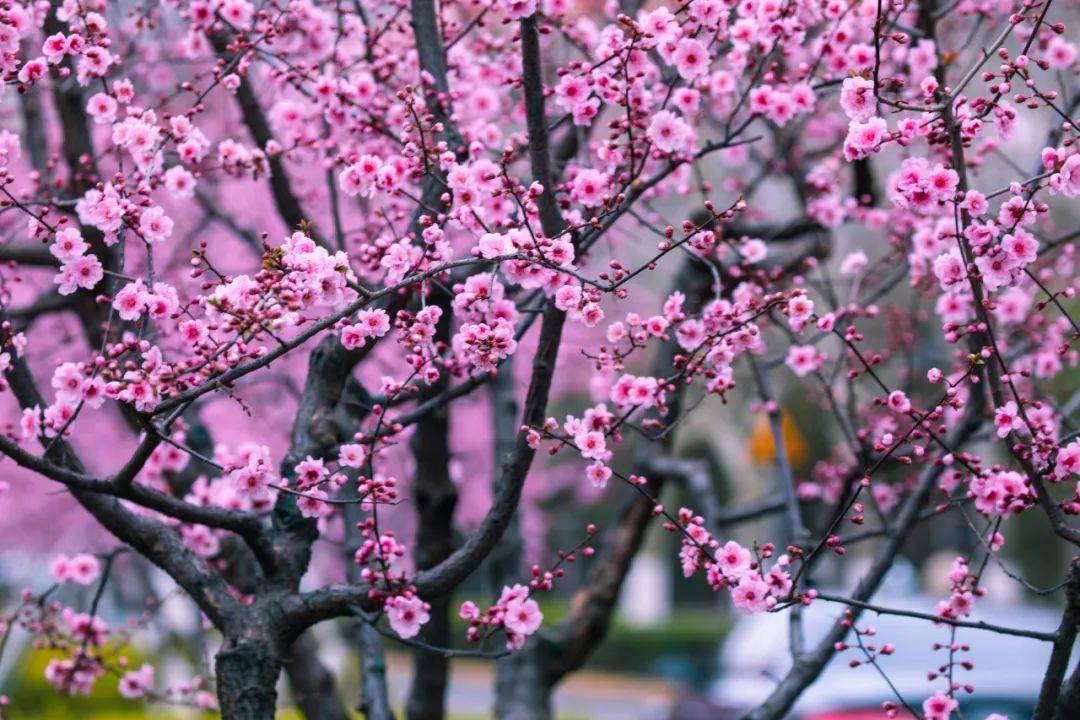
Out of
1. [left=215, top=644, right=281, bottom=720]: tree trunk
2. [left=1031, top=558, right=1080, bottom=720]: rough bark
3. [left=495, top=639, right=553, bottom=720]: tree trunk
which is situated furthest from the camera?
[left=495, top=639, right=553, bottom=720]: tree trunk

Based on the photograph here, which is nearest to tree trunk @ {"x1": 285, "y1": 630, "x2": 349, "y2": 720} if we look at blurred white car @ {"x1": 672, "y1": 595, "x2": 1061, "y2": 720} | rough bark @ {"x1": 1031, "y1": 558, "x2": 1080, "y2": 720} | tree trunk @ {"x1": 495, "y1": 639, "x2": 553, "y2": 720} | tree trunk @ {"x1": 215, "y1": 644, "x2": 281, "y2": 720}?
tree trunk @ {"x1": 495, "y1": 639, "x2": 553, "y2": 720}

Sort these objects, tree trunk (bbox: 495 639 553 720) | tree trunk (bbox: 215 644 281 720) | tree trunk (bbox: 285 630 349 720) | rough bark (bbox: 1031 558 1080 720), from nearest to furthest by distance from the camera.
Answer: rough bark (bbox: 1031 558 1080 720)
tree trunk (bbox: 215 644 281 720)
tree trunk (bbox: 285 630 349 720)
tree trunk (bbox: 495 639 553 720)

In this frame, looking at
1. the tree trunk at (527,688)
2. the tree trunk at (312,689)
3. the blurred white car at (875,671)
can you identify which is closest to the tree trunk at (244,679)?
the tree trunk at (312,689)

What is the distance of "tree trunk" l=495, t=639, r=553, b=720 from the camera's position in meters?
5.07

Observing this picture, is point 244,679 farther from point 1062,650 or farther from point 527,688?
point 1062,650

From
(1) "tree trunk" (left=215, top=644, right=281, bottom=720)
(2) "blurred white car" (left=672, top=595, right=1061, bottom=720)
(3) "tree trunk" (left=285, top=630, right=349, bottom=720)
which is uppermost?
(2) "blurred white car" (left=672, top=595, right=1061, bottom=720)

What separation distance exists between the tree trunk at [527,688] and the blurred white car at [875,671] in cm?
355

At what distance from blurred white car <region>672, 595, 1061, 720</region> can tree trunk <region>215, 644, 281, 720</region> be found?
5.45 m

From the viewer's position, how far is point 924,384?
19.3 meters

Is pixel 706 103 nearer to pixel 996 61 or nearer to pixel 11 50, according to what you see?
pixel 11 50

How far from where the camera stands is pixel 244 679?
339 cm

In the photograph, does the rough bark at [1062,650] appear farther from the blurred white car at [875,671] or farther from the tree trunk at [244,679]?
the blurred white car at [875,671]

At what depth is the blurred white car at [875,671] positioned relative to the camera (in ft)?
27.2

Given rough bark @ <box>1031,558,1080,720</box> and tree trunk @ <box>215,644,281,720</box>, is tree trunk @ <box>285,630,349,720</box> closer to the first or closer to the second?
tree trunk @ <box>215,644,281,720</box>
